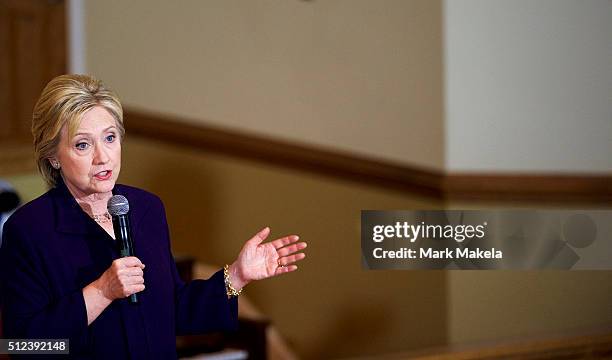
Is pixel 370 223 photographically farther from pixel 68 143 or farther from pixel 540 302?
pixel 540 302

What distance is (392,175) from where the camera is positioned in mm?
2967

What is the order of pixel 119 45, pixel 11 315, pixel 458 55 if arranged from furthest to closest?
pixel 119 45 < pixel 458 55 < pixel 11 315

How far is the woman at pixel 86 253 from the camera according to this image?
1190 millimetres

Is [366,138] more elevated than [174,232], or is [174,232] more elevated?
[366,138]

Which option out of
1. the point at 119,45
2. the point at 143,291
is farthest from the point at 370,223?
the point at 119,45

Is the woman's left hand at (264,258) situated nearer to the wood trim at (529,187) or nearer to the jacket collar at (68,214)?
the jacket collar at (68,214)

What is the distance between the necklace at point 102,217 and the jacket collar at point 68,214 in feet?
0.04

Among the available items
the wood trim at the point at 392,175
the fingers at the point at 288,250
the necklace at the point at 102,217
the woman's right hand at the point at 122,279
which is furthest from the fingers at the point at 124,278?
the wood trim at the point at 392,175

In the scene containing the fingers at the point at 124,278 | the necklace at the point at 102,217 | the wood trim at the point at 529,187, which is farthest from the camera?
the wood trim at the point at 529,187

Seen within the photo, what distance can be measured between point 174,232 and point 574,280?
4.73ft

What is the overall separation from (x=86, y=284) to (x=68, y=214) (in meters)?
0.09

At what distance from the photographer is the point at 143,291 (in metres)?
1.27

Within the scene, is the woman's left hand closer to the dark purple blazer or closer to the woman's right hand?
the dark purple blazer

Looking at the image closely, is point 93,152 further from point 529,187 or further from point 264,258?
point 529,187
